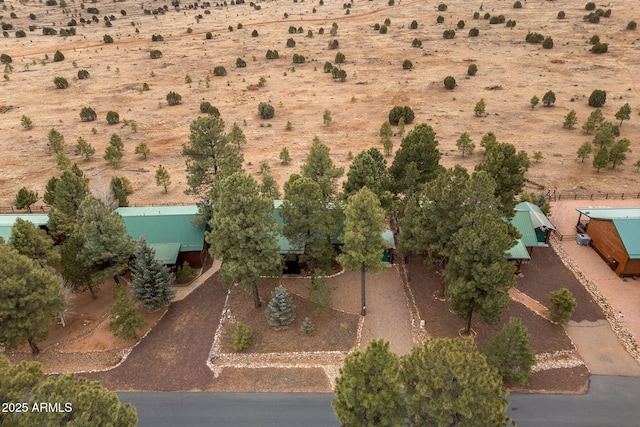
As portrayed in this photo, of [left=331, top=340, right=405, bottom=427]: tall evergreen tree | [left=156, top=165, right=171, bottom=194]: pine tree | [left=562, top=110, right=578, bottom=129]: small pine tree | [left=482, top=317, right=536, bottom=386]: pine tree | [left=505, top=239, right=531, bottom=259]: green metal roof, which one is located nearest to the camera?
[left=331, top=340, right=405, bottom=427]: tall evergreen tree

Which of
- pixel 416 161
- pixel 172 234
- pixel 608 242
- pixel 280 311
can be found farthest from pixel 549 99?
pixel 172 234

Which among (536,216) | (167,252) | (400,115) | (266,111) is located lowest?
(167,252)

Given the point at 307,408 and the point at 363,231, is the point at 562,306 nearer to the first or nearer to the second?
the point at 363,231

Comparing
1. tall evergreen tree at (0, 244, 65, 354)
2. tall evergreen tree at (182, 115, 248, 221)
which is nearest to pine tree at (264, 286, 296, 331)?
tall evergreen tree at (182, 115, 248, 221)

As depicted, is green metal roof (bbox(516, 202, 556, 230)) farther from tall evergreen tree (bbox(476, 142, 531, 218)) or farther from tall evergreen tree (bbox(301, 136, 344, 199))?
tall evergreen tree (bbox(301, 136, 344, 199))

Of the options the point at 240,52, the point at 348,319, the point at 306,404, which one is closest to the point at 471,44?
the point at 240,52

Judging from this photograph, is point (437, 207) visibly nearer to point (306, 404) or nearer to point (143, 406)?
point (306, 404)
